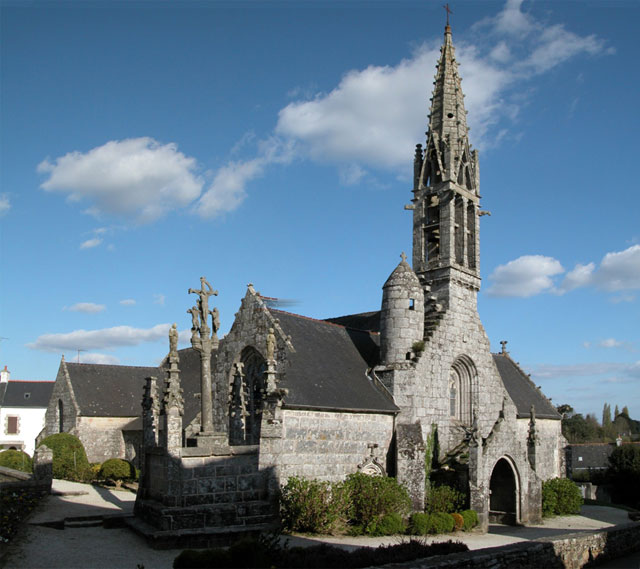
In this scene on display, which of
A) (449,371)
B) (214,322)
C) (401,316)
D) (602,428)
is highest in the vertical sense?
(401,316)

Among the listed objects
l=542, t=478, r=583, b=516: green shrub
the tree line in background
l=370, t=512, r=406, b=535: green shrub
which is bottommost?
the tree line in background

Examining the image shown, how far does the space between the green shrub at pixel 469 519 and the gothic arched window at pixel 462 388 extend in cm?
414

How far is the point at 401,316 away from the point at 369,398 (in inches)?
118

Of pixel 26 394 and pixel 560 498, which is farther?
pixel 26 394

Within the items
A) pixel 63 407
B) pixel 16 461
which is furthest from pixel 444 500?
pixel 63 407

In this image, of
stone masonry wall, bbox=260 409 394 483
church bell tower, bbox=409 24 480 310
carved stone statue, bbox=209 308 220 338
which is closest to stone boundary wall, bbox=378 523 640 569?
stone masonry wall, bbox=260 409 394 483

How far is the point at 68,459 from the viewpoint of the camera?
85.3 ft

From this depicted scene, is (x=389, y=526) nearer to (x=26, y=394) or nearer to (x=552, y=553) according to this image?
(x=552, y=553)

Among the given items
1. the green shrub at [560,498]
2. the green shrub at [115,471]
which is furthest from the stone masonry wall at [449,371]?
the green shrub at [115,471]

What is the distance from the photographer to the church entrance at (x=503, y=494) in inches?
792

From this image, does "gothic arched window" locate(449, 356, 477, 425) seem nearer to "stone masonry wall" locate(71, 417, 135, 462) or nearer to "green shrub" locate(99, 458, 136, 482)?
"green shrub" locate(99, 458, 136, 482)

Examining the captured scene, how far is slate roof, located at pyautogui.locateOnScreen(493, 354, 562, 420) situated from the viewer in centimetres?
2778

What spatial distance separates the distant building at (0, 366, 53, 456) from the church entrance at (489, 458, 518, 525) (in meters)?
32.3

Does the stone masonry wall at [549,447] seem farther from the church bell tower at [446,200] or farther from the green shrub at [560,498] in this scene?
the church bell tower at [446,200]
